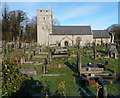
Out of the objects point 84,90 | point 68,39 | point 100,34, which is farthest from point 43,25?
point 84,90

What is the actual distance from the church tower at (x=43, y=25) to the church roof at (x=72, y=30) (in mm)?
2092

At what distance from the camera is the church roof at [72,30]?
43031 millimetres

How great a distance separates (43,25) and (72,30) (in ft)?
27.8

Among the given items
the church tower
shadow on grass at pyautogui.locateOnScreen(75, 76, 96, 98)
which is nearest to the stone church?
the church tower

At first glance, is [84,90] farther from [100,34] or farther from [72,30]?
[100,34]

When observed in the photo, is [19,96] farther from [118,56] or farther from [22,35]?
[22,35]

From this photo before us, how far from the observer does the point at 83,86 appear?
835 cm

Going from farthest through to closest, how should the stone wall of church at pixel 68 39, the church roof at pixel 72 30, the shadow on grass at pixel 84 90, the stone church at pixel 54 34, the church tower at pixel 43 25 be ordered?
the church roof at pixel 72 30, the church tower at pixel 43 25, the stone church at pixel 54 34, the stone wall of church at pixel 68 39, the shadow on grass at pixel 84 90

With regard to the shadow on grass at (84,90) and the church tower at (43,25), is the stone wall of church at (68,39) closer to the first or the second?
the church tower at (43,25)

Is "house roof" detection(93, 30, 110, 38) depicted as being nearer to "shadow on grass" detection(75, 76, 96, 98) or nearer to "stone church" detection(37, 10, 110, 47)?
"stone church" detection(37, 10, 110, 47)

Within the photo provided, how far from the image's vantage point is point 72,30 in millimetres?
44000

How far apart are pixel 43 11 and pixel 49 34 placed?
22.2 ft

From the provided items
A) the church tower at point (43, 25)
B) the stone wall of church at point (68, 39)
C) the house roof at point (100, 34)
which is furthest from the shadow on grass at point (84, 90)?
the house roof at point (100, 34)

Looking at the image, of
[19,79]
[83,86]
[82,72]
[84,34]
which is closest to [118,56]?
[82,72]
